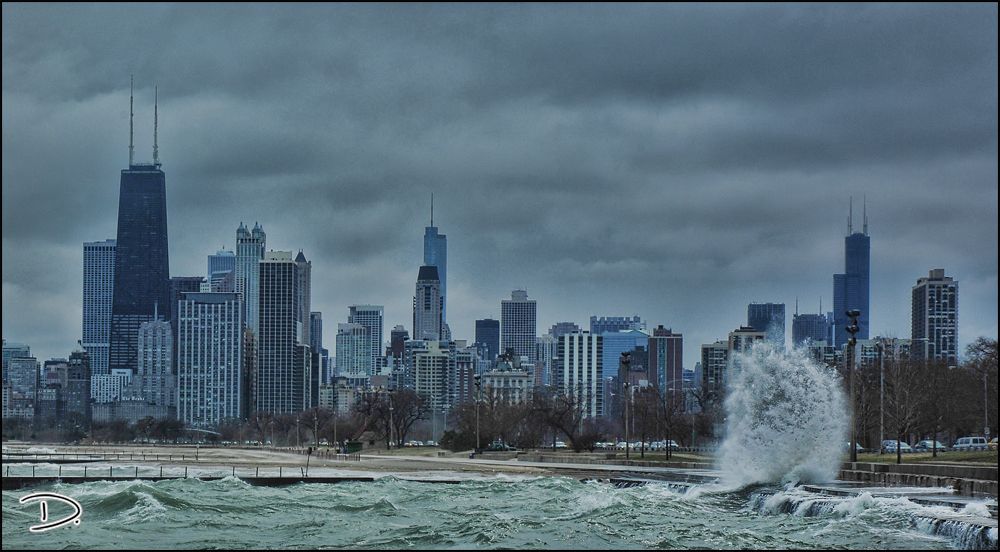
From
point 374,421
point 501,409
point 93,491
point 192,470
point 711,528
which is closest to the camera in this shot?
point 711,528

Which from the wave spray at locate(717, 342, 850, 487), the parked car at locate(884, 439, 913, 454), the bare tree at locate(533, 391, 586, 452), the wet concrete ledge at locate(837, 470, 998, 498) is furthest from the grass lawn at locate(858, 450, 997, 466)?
the bare tree at locate(533, 391, 586, 452)

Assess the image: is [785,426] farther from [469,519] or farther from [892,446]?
[892,446]

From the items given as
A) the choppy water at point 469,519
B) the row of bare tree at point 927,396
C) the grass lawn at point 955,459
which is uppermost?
the row of bare tree at point 927,396

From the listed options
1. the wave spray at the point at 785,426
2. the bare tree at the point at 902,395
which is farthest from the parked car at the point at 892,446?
the wave spray at the point at 785,426

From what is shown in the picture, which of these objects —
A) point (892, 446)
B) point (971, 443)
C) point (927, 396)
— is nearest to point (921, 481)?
point (927, 396)

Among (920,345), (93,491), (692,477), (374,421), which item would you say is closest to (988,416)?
(692,477)

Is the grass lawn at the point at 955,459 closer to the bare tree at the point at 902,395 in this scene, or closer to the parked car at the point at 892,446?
the bare tree at the point at 902,395

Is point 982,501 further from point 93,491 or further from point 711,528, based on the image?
point 93,491

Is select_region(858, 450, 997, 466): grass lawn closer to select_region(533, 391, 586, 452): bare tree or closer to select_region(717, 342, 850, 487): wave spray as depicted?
select_region(717, 342, 850, 487): wave spray
